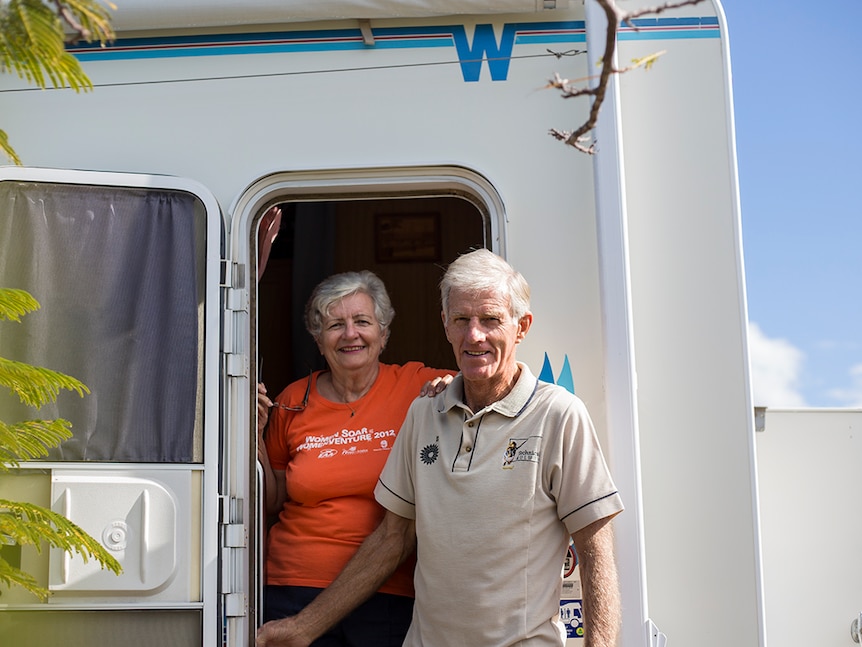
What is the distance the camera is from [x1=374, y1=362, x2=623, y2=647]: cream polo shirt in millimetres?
2734

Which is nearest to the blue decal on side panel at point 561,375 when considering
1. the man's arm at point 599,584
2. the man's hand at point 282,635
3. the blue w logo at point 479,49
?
the man's arm at point 599,584

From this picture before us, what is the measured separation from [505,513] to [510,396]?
33 cm

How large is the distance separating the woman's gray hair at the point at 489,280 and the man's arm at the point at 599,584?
634mm

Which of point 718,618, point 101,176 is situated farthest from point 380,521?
point 101,176

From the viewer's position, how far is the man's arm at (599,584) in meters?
2.72

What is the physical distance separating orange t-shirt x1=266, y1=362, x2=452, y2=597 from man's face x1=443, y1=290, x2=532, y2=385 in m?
0.56

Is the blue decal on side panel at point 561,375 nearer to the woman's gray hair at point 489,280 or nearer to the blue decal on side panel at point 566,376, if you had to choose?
the blue decal on side panel at point 566,376

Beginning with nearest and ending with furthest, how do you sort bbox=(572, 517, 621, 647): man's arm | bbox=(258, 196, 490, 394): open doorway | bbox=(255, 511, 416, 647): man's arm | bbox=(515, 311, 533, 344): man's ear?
bbox=(572, 517, 621, 647): man's arm, bbox=(515, 311, 533, 344): man's ear, bbox=(255, 511, 416, 647): man's arm, bbox=(258, 196, 490, 394): open doorway

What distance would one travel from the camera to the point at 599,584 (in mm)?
2738

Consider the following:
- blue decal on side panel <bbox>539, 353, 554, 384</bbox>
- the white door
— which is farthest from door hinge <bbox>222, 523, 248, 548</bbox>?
blue decal on side panel <bbox>539, 353, 554, 384</bbox>

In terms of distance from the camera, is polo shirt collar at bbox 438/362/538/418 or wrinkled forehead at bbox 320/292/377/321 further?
wrinkled forehead at bbox 320/292/377/321

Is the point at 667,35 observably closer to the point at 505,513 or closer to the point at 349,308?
the point at 349,308

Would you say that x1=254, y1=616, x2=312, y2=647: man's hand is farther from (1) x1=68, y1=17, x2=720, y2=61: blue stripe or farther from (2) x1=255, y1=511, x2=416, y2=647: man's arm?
(1) x1=68, y1=17, x2=720, y2=61: blue stripe

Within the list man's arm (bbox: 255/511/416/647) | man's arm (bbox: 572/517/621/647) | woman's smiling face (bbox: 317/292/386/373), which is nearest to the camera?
man's arm (bbox: 572/517/621/647)
